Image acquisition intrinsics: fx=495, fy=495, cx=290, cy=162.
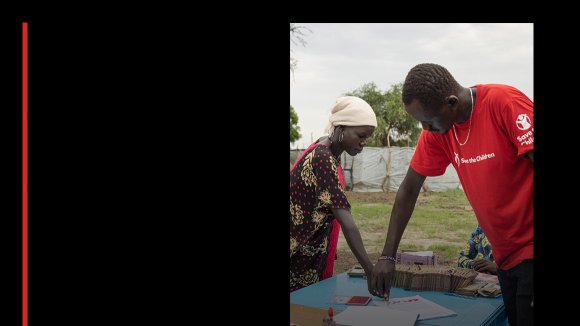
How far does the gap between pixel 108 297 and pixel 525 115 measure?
1.48 metres

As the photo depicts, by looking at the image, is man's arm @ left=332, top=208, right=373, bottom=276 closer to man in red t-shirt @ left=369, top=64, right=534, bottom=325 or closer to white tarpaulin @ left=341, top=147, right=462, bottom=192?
man in red t-shirt @ left=369, top=64, right=534, bottom=325

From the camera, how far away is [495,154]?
1835mm

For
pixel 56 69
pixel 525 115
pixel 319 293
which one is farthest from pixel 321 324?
pixel 56 69

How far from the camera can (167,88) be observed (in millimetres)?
813

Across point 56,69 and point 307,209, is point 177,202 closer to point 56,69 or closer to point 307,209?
point 56,69

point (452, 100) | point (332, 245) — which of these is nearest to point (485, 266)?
point (332, 245)

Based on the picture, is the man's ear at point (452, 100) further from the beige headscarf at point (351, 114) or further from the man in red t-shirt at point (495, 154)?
the beige headscarf at point (351, 114)

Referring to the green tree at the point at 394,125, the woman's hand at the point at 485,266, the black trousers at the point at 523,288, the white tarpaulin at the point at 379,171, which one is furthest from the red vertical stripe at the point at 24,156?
the green tree at the point at 394,125

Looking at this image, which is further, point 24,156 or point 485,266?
point 485,266

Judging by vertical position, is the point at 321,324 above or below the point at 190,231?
below

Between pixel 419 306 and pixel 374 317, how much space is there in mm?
333

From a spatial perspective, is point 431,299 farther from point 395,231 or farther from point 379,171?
point 379,171

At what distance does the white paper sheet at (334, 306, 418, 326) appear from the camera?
211cm

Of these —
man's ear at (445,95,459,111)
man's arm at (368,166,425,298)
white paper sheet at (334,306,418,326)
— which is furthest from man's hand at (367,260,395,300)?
man's ear at (445,95,459,111)
